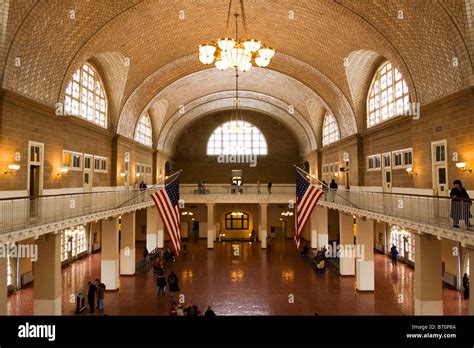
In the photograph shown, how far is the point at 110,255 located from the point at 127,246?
2814mm

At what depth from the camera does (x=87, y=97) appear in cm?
2092

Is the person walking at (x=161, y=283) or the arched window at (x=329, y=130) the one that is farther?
the arched window at (x=329, y=130)

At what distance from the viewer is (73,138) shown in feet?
62.8

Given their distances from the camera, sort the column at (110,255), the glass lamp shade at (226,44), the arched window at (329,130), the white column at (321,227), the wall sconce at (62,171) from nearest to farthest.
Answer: the glass lamp shade at (226,44) < the wall sconce at (62,171) < the column at (110,255) < the arched window at (329,130) < the white column at (321,227)

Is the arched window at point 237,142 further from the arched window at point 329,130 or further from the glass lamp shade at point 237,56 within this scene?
the glass lamp shade at point 237,56

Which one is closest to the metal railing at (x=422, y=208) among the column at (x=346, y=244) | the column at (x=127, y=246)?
the column at (x=346, y=244)

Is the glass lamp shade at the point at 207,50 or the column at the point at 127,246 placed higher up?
the glass lamp shade at the point at 207,50

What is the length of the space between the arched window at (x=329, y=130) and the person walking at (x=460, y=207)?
1747 cm

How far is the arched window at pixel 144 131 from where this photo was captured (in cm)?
2943

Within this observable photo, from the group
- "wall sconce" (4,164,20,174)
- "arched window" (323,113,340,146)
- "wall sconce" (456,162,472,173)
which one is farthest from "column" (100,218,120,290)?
"arched window" (323,113,340,146)

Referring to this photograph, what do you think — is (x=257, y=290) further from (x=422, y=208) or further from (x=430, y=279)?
(x=422, y=208)

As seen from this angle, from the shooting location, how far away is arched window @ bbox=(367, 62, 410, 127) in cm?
1878

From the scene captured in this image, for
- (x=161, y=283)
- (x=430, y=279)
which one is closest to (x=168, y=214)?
(x=161, y=283)

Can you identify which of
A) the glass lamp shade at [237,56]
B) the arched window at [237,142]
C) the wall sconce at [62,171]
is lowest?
the wall sconce at [62,171]
